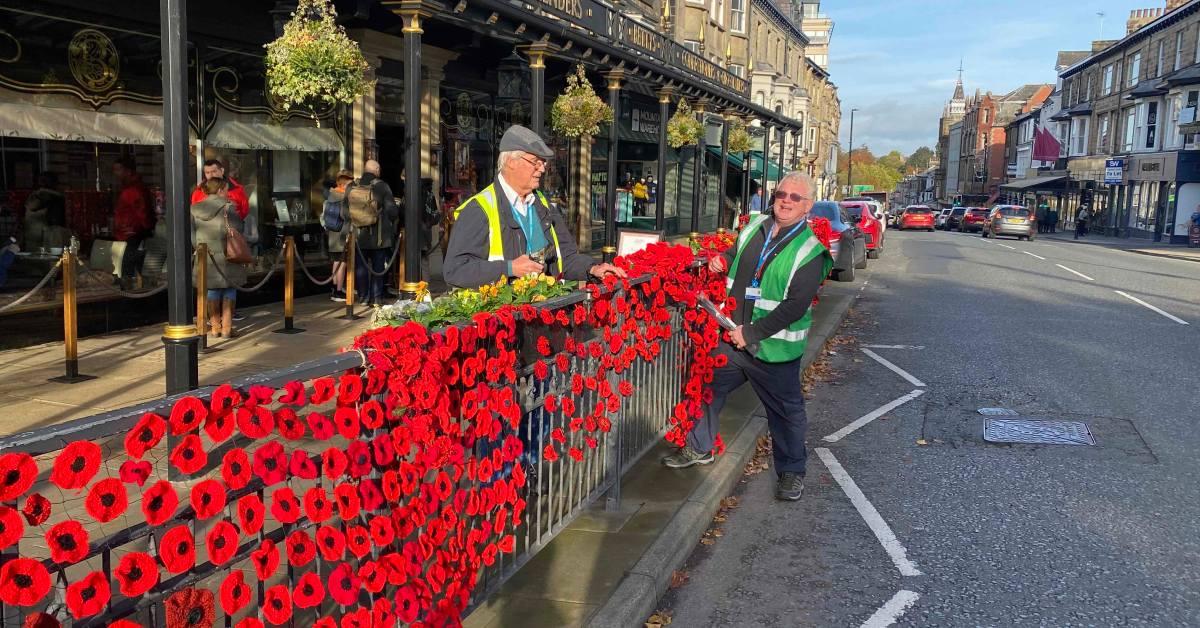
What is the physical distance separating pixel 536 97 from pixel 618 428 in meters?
6.74

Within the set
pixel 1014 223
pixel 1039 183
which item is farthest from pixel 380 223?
pixel 1039 183

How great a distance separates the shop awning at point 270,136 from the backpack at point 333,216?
0.97m

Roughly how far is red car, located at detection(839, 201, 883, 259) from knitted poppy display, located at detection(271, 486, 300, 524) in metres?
23.3

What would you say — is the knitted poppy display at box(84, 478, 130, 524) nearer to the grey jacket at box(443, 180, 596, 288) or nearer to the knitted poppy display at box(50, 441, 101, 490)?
the knitted poppy display at box(50, 441, 101, 490)

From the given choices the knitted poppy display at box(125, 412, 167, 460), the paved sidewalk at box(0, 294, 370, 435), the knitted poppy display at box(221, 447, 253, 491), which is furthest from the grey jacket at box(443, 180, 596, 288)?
the paved sidewalk at box(0, 294, 370, 435)

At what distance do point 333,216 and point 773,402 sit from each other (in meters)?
7.52

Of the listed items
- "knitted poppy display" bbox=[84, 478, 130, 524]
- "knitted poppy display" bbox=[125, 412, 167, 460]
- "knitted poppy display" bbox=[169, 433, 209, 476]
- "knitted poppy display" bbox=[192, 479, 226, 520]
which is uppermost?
"knitted poppy display" bbox=[125, 412, 167, 460]

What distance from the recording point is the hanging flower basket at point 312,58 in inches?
319

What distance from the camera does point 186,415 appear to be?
7.28ft

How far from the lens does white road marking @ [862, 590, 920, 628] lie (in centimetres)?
419

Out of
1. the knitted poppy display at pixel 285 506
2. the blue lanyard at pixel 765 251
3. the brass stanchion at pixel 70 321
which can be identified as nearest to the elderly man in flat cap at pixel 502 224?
the blue lanyard at pixel 765 251

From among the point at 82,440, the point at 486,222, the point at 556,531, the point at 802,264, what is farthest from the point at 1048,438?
the point at 82,440

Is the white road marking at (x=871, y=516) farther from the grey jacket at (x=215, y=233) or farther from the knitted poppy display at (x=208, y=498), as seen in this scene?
the grey jacket at (x=215, y=233)

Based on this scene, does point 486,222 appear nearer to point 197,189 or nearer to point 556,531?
point 556,531
